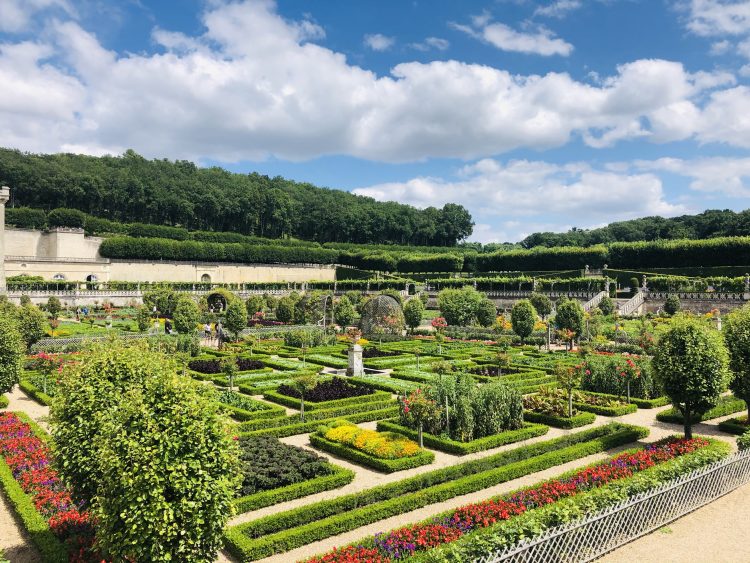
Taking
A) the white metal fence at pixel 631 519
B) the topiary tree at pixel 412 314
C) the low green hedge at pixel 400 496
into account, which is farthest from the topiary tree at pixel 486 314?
the white metal fence at pixel 631 519

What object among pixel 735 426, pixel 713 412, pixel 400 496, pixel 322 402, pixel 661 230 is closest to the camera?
pixel 400 496

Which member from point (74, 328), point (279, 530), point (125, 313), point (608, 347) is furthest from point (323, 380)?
point (125, 313)

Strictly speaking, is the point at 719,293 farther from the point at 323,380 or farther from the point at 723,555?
the point at 723,555

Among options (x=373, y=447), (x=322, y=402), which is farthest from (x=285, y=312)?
(x=373, y=447)

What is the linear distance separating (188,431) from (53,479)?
22.7 ft

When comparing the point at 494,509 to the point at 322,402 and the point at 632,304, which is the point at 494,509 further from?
the point at 632,304

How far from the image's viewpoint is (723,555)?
29.7 ft

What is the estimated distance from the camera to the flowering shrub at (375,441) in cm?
1349

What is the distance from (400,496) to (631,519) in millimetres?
4383

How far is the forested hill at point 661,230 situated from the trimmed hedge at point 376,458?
266 ft

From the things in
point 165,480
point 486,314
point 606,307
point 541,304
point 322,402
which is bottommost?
point 322,402

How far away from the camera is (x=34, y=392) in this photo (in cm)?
1989

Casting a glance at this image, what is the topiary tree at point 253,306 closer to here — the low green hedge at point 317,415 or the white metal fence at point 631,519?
the low green hedge at point 317,415

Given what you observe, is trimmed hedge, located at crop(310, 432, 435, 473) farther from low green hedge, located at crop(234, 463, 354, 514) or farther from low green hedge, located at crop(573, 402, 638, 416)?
low green hedge, located at crop(573, 402, 638, 416)
